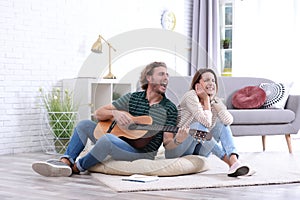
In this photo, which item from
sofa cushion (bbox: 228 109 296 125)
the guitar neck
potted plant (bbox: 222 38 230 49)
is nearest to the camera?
the guitar neck

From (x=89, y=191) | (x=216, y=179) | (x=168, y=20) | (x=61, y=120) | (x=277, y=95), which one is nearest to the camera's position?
(x=89, y=191)

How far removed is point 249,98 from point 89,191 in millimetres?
2679

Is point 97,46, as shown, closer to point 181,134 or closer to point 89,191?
point 181,134

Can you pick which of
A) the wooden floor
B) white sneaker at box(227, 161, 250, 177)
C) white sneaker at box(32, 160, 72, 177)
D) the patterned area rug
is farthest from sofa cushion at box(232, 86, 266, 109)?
white sneaker at box(32, 160, 72, 177)

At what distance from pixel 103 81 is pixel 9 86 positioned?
0.82 metres

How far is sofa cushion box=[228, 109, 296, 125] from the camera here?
506cm

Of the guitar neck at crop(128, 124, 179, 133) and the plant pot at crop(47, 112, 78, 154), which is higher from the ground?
the guitar neck at crop(128, 124, 179, 133)

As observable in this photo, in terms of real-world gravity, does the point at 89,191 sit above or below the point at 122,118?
below

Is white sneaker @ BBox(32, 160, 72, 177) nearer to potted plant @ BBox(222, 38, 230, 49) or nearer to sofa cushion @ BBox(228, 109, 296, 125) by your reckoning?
sofa cushion @ BBox(228, 109, 296, 125)

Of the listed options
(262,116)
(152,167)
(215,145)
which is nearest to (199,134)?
(215,145)

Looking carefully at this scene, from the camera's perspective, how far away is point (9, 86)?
5082 millimetres

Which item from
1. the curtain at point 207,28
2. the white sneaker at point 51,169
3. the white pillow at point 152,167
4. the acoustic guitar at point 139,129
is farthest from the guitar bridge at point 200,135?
the curtain at point 207,28

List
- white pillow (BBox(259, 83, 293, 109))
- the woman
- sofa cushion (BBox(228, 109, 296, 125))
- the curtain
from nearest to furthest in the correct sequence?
1. the woman
2. sofa cushion (BBox(228, 109, 296, 125))
3. white pillow (BBox(259, 83, 293, 109))
4. the curtain

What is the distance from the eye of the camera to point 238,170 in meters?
3.57
